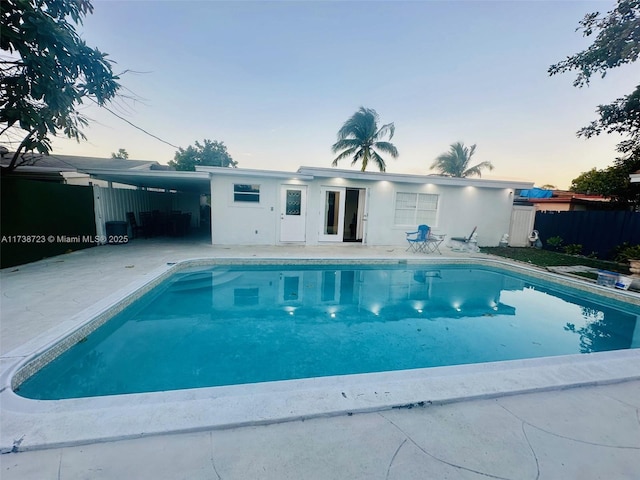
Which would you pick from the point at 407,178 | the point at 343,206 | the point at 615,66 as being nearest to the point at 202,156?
the point at 343,206

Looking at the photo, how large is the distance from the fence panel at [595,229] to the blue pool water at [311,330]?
14.4 feet

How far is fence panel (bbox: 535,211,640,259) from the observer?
8.35 metres

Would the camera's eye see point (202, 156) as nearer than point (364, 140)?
No

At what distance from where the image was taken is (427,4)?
8.95 metres

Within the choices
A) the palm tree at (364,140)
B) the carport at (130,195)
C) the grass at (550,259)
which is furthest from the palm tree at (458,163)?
the carport at (130,195)

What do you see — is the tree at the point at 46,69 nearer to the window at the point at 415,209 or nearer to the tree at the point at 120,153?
the window at the point at 415,209

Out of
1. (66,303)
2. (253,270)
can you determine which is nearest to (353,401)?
(66,303)

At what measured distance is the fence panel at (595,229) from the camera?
27.4 feet

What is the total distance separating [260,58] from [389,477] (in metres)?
13.6

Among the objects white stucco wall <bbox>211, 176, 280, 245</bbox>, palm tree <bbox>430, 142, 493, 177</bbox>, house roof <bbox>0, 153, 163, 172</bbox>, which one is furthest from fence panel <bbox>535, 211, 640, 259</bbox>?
house roof <bbox>0, 153, 163, 172</bbox>

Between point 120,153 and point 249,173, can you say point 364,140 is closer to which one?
point 249,173

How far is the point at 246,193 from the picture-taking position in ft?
29.3

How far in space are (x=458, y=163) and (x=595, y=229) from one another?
45.2 feet

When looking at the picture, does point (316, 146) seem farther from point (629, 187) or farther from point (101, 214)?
point (629, 187)
